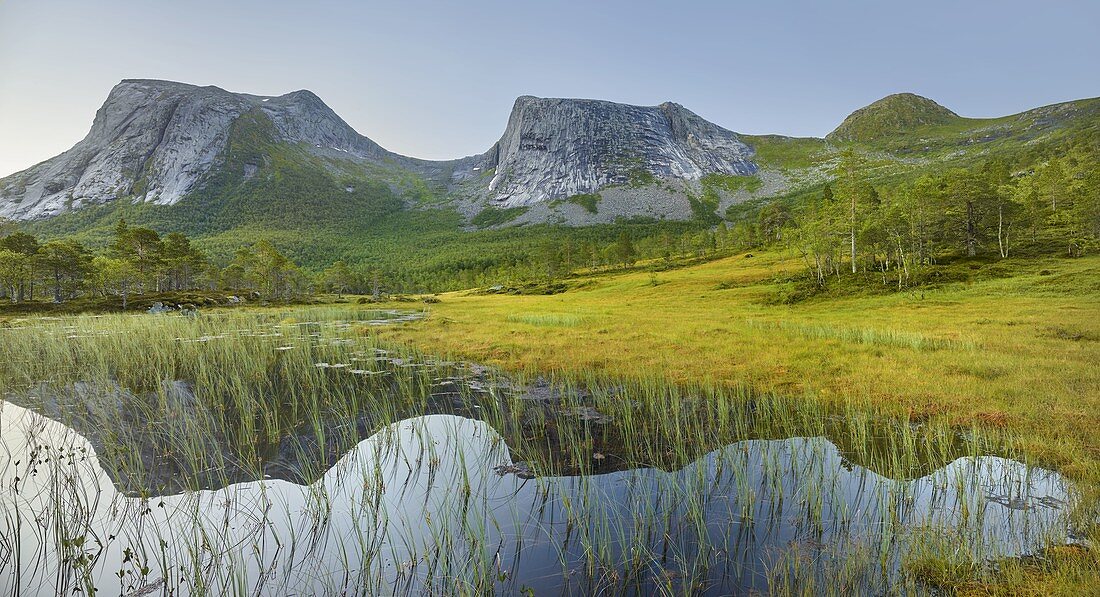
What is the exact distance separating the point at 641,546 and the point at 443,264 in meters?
168

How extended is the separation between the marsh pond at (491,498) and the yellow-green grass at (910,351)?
4.44 feet

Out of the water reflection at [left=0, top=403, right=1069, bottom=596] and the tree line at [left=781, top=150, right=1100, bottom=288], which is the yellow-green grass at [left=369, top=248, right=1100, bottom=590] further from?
the tree line at [left=781, top=150, right=1100, bottom=288]

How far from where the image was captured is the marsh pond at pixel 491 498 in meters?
4.86

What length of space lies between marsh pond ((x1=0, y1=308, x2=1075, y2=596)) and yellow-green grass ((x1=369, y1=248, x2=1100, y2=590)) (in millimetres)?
1353

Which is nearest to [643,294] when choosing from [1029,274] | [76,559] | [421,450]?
[1029,274]

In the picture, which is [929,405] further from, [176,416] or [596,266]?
[596,266]

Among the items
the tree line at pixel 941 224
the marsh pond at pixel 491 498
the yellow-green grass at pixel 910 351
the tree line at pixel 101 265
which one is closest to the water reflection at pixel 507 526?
the marsh pond at pixel 491 498

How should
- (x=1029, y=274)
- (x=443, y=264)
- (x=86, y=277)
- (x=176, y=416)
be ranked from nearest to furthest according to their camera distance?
(x=176, y=416) < (x=1029, y=274) < (x=86, y=277) < (x=443, y=264)

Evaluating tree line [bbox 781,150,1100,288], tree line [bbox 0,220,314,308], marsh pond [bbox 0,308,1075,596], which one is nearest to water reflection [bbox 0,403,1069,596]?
marsh pond [bbox 0,308,1075,596]

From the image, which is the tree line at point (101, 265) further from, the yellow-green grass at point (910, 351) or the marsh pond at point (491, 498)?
the marsh pond at point (491, 498)

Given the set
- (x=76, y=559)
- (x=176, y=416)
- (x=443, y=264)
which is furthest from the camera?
(x=443, y=264)

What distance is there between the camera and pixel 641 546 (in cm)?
508

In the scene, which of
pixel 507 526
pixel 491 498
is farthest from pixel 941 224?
pixel 507 526

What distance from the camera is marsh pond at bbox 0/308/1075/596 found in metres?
4.86
